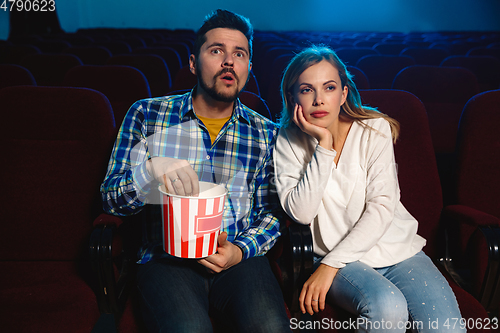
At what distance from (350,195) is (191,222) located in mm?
561

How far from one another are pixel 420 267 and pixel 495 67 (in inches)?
108

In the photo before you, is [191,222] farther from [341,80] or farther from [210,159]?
[341,80]

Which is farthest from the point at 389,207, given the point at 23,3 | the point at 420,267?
the point at 23,3

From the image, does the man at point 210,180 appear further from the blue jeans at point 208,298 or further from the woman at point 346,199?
the woman at point 346,199

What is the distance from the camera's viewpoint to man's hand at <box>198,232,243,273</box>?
922 millimetres

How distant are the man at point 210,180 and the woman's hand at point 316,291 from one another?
0.25 ft

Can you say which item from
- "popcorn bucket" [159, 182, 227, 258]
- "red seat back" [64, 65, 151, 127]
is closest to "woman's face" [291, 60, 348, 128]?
"popcorn bucket" [159, 182, 227, 258]

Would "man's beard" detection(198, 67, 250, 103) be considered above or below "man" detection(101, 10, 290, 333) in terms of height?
above

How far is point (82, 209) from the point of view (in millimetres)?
1228

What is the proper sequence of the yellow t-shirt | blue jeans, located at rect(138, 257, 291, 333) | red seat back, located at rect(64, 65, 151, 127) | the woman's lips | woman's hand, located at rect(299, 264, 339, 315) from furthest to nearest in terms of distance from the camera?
red seat back, located at rect(64, 65, 151, 127)
the yellow t-shirt
the woman's lips
woman's hand, located at rect(299, 264, 339, 315)
blue jeans, located at rect(138, 257, 291, 333)

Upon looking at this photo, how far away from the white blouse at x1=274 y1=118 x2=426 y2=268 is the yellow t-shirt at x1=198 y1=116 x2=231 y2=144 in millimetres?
196

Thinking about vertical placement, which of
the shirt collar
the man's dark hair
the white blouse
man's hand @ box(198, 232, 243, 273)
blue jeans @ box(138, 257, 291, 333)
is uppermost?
the man's dark hair

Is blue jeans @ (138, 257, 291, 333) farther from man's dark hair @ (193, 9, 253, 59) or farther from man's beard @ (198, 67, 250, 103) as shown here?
man's dark hair @ (193, 9, 253, 59)

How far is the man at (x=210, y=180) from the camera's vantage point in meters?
0.89
